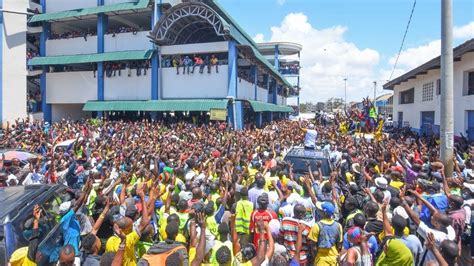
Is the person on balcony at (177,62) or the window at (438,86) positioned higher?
the person on balcony at (177,62)

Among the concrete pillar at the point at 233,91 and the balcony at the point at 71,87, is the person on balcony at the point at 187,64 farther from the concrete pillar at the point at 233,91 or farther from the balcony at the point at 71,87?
the balcony at the point at 71,87

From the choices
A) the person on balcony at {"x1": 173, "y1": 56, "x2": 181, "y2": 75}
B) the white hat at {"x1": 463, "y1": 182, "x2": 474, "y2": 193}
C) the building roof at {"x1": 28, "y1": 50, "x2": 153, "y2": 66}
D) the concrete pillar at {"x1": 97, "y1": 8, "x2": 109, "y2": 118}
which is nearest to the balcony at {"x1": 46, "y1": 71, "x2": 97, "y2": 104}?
the concrete pillar at {"x1": 97, "y1": 8, "x2": 109, "y2": 118}

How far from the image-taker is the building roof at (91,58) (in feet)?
73.2

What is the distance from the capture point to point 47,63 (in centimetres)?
2470

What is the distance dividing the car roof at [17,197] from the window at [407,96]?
924 inches

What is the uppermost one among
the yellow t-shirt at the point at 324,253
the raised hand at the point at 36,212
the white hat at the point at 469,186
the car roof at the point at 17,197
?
the car roof at the point at 17,197

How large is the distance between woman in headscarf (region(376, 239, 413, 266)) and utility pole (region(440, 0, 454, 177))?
5.19 meters

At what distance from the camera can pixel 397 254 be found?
3324 millimetres

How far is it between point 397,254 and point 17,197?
14.8ft

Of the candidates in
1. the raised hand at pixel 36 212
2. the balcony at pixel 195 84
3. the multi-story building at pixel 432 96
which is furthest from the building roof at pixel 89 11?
the raised hand at pixel 36 212

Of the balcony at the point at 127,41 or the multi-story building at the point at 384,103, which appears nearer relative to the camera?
the balcony at the point at 127,41

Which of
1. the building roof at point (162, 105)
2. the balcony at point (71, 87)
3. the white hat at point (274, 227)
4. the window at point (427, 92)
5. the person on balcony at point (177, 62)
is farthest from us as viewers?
the balcony at point (71, 87)

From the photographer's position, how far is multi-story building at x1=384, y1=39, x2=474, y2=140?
13.8 meters

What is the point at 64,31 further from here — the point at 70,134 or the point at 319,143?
the point at 319,143
